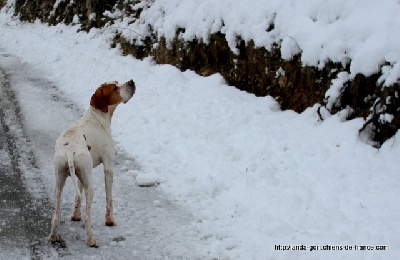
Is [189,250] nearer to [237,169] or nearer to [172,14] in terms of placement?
[237,169]

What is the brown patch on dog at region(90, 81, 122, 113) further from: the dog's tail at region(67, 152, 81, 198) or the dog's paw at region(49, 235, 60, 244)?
the dog's paw at region(49, 235, 60, 244)

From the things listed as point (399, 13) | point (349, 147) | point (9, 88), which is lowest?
point (9, 88)

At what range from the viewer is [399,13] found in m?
7.84

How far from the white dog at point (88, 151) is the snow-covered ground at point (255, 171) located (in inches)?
23.9

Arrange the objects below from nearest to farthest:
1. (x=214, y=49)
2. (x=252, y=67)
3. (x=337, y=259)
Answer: (x=337, y=259) < (x=252, y=67) < (x=214, y=49)

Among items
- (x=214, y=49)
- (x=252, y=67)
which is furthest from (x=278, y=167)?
(x=214, y=49)

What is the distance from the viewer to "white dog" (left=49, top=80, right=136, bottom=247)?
514 cm

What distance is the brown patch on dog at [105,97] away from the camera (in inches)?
247

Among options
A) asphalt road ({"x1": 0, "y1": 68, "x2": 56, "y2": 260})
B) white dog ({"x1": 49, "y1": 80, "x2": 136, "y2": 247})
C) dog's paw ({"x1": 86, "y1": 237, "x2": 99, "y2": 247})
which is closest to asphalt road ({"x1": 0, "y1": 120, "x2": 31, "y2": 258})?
asphalt road ({"x1": 0, "y1": 68, "x2": 56, "y2": 260})

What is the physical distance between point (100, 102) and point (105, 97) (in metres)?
0.10

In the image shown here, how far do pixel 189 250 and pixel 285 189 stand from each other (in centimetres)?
189

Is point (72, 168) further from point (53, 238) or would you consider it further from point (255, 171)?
point (255, 171)

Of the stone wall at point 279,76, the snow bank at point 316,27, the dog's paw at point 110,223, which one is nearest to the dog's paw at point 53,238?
the dog's paw at point 110,223

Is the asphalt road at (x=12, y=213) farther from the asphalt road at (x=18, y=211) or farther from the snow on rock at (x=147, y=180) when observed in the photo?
the snow on rock at (x=147, y=180)
